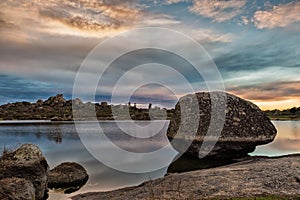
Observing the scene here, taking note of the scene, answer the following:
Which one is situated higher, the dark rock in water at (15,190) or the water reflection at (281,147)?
the dark rock in water at (15,190)

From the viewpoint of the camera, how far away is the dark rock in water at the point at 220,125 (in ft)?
88.4

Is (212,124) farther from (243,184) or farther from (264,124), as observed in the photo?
(243,184)

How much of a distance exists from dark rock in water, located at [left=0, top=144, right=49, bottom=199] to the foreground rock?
7.63ft

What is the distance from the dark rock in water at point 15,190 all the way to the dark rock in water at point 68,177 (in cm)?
413

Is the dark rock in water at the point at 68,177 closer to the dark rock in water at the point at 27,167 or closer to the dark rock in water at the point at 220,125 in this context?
the dark rock in water at the point at 27,167

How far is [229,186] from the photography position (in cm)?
1416

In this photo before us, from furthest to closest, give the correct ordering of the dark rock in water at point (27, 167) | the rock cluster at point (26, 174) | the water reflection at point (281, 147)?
the water reflection at point (281, 147) → the dark rock in water at point (27, 167) → the rock cluster at point (26, 174)

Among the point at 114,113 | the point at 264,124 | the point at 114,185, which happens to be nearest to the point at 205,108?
the point at 264,124

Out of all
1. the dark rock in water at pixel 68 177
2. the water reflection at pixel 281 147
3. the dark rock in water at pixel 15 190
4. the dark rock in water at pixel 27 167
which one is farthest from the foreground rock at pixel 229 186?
the water reflection at pixel 281 147

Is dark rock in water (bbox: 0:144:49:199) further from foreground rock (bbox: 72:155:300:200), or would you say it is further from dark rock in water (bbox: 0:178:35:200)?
foreground rock (bbox: 72:155:300:200)

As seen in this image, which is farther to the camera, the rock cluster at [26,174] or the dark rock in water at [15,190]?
the rock cluster at [26,174]

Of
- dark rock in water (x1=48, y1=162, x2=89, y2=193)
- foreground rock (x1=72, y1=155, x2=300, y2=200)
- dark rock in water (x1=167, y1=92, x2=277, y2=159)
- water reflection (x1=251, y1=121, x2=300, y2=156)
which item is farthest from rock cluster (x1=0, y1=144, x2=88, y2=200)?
water reflection (x1=251, y1=121, x2=300, y2=156)

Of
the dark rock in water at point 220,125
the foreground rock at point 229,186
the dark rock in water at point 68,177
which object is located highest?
the dark rock in water at point 220,125

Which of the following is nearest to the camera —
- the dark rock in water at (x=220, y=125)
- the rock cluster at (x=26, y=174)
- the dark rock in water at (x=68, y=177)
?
the rock cluster at (x=26, y=174)
